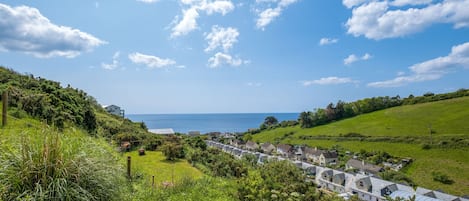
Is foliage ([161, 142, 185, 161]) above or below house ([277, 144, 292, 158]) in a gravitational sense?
above

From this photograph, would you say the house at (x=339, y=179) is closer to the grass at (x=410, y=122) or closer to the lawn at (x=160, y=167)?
the lawn at (x=160, y=167)

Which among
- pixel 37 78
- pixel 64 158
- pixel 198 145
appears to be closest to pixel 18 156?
pixel 64 158

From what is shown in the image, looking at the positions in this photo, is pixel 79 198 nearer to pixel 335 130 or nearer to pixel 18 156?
pixel 18 156

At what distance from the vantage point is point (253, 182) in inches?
183

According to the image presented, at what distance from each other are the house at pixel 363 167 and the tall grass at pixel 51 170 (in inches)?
1052

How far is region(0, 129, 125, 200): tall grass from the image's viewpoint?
223cm

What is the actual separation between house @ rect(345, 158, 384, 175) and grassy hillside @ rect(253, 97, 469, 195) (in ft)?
9.90

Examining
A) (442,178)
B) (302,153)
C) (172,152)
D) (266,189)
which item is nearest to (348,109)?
(302,153)

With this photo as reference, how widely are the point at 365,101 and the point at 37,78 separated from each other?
50.3 meters

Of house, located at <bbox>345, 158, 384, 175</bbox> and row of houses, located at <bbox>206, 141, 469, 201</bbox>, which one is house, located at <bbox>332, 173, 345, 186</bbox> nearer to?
row of houses, located at <bbox>206, 141, 469, 201</bbox>

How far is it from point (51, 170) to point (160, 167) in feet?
26.5

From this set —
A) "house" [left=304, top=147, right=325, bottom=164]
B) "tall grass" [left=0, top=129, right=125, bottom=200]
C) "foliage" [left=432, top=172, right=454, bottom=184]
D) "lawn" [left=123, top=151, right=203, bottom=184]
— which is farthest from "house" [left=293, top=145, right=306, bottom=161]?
"tall grass" [left=0, top=129, right=125, bottom=200]

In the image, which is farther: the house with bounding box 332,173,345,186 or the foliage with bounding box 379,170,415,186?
the house with bounding box 332,173,345,186

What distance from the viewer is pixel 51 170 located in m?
2.34
